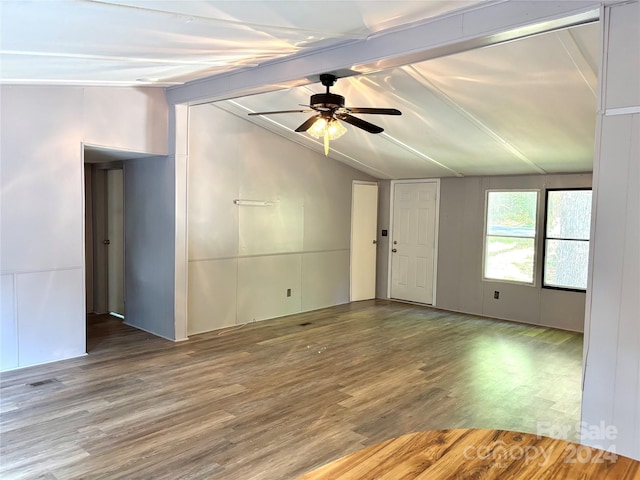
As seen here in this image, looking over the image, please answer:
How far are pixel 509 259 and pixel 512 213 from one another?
0.68 m

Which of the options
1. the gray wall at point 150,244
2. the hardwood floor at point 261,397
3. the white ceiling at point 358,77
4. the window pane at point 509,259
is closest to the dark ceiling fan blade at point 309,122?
the white ceiling at point 358,77

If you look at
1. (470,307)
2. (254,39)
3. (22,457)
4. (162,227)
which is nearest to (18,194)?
(162,227)

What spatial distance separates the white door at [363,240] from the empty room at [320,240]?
0.04 metres

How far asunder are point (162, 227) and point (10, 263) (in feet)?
5.11

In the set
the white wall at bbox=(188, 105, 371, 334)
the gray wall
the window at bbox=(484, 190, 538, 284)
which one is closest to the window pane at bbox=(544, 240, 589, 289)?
the window at bbox=(484, 190, 538, 284)

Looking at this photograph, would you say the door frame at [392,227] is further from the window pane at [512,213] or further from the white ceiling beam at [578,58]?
the white ceiling beam at [578,58]

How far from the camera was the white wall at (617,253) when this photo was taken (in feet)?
7.16

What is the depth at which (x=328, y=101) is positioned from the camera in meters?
3.45

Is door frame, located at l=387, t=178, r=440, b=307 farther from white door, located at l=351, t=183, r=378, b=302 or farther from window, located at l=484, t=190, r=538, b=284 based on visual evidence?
window, located at l=484, t=190, r=538, b=284

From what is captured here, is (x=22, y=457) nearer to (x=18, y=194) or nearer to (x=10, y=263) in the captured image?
(x=10, y=263)

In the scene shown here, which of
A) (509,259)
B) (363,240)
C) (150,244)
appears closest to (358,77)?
(150,244)

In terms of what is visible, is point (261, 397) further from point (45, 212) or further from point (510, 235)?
point (510, 235)

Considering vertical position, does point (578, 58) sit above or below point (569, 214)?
above

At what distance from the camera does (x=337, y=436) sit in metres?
3.04
